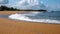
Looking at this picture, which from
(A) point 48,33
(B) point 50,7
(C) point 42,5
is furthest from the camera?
(B) point 50,7

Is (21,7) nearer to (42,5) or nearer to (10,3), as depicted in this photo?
(10,3)

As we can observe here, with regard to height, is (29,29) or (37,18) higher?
(29,29)

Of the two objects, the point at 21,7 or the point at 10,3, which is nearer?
the point at 10,3

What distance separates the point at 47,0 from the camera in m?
6.69

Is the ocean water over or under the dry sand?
under

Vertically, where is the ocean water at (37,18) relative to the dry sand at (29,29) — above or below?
below

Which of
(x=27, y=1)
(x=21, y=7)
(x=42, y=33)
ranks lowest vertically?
(x=21, y=7)

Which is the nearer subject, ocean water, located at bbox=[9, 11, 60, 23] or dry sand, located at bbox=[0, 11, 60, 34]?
dry sand, located at bbox=[0, 11, 60, 34]

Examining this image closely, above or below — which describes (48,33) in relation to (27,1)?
above

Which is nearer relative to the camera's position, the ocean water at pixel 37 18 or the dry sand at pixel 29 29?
the dry sand at pixel 29 29

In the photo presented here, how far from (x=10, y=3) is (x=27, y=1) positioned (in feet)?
2.70

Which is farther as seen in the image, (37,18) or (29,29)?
(37,18)

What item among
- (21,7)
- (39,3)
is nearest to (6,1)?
(21,7)

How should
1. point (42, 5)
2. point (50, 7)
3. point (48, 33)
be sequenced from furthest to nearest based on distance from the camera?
point (50, 7) → point (42, 5) → point (48, 33)
